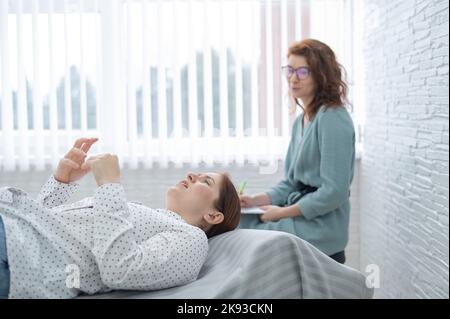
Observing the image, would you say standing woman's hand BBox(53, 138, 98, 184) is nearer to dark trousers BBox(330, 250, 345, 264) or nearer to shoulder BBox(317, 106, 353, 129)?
shoulder BBox(317, 106, 353, 129)

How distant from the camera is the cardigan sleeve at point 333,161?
1688 mm

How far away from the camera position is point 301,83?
5.94ft

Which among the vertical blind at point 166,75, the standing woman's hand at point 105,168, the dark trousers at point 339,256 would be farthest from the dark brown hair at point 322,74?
the standing woman's hand at point 105,168

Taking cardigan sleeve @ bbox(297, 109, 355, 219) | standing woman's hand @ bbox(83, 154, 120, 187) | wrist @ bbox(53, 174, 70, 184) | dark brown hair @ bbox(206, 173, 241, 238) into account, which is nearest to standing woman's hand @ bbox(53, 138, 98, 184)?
wrist @ bbox(53, 174, 70, 184)

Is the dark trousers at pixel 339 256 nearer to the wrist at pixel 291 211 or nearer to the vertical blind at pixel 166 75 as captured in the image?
the wrist at pixel 291 211

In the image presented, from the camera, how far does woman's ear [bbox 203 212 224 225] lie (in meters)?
1.29

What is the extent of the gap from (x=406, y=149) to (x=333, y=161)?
0.87 feet

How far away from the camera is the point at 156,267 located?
109 centimetres

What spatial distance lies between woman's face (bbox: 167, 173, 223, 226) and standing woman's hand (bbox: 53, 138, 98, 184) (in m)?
0.17

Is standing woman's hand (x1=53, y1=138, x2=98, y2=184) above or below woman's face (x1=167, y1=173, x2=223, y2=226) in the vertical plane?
above

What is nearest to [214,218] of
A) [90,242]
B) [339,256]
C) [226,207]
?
[226,207]

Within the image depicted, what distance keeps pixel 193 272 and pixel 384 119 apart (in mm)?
1088

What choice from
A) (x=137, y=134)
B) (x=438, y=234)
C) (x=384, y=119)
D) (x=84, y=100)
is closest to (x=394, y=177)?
(x=384, y=119)
